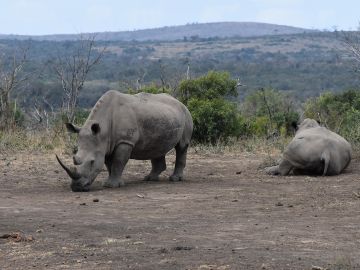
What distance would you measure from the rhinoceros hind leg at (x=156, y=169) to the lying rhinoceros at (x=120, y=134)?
0.16 metres

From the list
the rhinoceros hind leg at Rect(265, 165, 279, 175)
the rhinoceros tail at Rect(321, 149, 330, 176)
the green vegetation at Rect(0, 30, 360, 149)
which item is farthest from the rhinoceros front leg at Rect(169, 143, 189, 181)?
the green vegetation at Rect(0, 30, 360, 149)

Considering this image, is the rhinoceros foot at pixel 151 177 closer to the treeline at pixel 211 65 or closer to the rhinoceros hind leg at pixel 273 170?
the rhinoceros hind leg at pixel 273 170

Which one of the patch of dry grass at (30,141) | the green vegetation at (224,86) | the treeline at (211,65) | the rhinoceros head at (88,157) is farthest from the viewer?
the treeline at (211,65)

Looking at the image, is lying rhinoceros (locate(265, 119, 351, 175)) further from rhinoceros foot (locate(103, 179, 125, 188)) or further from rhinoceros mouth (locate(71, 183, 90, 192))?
rhinoceros mouth (locate(71, 183, 90, 192))

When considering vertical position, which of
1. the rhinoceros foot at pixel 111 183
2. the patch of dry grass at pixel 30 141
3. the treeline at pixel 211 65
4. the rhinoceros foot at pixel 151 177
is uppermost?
the rhinoceros foot at pixel 111 183

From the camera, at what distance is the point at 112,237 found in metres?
8.88

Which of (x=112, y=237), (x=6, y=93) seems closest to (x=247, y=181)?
(x=112, y=237)

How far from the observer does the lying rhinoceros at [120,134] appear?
502 inches

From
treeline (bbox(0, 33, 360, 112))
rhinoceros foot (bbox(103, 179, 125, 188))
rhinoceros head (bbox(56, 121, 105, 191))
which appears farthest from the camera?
treeline (bbox(0, 33, 360, 112))

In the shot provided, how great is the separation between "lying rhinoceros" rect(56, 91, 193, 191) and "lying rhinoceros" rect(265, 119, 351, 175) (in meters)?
1.81

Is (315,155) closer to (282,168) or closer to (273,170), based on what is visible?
(282,168)

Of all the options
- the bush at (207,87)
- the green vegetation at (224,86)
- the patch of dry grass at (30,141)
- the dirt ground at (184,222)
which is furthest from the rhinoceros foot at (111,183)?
the bush at (207,87)

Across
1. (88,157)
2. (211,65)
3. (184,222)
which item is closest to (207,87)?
(88,157)

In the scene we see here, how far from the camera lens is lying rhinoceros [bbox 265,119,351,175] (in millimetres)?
13945
